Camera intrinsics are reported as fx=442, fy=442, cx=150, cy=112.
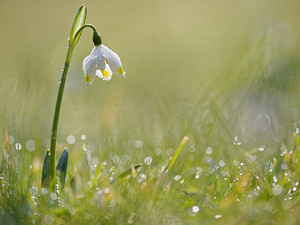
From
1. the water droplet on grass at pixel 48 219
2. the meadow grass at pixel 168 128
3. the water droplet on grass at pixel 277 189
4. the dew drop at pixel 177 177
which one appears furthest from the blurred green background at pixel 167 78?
the water droplet on grass at pixel 48 219

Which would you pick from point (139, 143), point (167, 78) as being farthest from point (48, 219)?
point (167, 78)

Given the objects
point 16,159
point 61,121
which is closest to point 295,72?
point 61,121

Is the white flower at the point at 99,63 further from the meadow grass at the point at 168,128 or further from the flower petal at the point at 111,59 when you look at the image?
the meadow grass at the point at 168,128

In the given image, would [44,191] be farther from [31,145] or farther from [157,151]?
[157,151]

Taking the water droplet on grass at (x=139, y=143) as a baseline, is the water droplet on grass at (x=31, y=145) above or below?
above

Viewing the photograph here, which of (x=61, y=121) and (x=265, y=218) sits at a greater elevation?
(x=265, y=218)

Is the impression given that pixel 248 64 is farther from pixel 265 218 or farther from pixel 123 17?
pixel 123 17

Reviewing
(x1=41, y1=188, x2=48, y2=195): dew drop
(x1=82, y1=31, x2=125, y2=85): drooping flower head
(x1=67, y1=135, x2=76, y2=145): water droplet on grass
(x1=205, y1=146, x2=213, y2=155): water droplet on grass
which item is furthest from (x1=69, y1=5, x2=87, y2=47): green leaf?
(x1=67, y1=135, x2=76, y2=145): water droplet on grass
